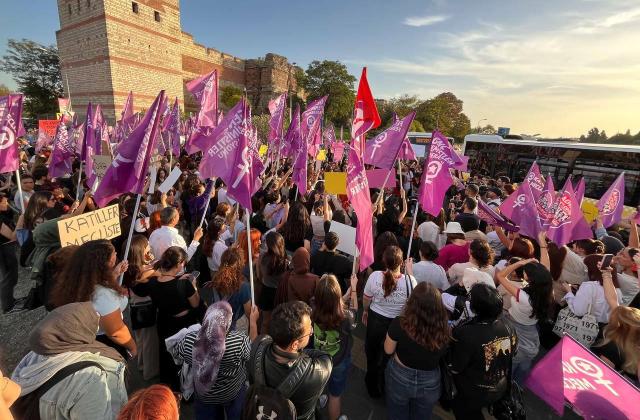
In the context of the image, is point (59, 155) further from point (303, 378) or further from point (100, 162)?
point (303, 378)

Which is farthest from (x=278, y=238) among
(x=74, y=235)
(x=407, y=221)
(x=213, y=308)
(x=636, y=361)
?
(x=636, y=361)

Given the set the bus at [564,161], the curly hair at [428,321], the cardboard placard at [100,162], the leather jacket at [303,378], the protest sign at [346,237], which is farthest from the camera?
the bus at [564,161]

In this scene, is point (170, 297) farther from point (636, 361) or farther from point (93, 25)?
point (93, 25)

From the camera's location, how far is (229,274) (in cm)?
301

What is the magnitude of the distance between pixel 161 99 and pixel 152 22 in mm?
34561

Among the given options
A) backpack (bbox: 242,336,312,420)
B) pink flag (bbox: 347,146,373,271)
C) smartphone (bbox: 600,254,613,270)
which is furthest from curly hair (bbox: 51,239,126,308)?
smartphone (bbox: 600,254,613,270)

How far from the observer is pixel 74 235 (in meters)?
3.28

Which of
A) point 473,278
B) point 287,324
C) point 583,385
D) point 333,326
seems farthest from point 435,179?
point 287,324

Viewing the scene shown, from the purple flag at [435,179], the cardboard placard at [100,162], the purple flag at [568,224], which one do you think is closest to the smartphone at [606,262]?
the purple flag at [568,224]

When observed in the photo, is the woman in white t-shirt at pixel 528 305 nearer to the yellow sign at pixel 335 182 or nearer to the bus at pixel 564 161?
the yellow sign at pixel 335 182

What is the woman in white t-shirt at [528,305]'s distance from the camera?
2797mm

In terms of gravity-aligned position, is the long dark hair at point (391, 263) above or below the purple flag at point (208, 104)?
below

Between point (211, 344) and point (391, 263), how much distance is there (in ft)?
5.42

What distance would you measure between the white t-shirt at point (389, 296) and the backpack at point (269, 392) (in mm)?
1269
